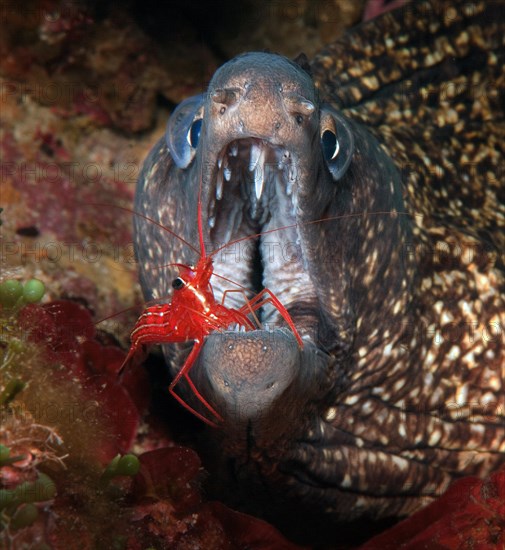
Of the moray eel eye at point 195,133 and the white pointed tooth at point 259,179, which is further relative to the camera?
the moray eel eye at point 195,133

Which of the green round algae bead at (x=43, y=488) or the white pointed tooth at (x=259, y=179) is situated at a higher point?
the white pointed tooth at (x=259, y=179)

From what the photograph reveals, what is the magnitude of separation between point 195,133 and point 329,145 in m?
0.61

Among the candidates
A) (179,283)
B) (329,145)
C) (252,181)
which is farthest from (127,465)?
(329,145)

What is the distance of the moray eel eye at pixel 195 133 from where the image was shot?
2.89 meters

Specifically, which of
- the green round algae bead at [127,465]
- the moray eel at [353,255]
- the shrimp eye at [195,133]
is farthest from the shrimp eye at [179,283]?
the green round algae bead at [127,465]

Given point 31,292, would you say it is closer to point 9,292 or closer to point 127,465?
point 9,292

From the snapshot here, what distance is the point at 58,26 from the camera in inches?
199

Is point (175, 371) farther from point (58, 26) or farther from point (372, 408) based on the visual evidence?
point (58, 26)

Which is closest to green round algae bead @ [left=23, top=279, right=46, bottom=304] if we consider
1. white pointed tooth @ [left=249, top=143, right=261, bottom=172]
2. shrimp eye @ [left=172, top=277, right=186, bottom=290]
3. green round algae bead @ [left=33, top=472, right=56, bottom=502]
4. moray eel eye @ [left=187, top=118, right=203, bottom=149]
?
shrimp eye @ [left=172, top=277, right=186, bottom=290]

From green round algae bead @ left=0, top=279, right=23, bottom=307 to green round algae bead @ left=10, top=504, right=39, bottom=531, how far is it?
3.03 ft

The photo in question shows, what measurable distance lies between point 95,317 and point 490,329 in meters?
2.53

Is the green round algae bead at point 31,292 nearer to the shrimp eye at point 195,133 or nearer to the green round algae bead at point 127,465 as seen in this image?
the green round algae bead at point 127,465

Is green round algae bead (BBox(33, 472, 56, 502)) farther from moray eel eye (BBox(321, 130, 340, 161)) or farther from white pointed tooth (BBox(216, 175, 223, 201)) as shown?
moray eel eye (BBox(321, 130, 340, 161))

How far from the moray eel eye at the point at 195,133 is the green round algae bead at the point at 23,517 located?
1635mm
